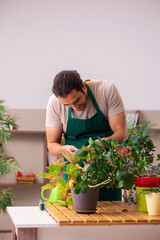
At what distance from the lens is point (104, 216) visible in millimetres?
1706

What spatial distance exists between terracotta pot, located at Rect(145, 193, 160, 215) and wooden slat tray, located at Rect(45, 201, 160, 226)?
0.10ft

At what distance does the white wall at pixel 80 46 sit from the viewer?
17.2ft

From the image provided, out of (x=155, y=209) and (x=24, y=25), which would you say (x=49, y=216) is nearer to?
(x=155, y=209)

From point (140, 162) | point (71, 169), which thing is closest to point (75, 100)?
point (71, 169)

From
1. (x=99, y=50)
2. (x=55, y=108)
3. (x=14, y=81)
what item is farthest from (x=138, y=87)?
(x=55, y=108)

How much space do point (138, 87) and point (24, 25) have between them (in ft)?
5.39

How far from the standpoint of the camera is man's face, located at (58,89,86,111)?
7.68 feet

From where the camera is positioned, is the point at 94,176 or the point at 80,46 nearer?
the point at 94,176

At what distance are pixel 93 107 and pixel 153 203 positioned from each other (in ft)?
3.11

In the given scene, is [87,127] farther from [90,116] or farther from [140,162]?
[140,162]

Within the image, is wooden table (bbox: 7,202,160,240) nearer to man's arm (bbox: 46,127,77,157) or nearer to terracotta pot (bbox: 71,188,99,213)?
terracotta pot (bbox: 71,188,99,213)

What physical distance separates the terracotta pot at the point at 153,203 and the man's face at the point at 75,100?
0.81 m

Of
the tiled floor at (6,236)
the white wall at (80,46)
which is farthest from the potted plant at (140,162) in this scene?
the white wall at (80,46)

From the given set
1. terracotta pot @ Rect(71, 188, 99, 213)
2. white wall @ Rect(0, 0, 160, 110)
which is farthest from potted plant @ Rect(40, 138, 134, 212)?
white wall @ Rect(0, 0, 160, 110)
